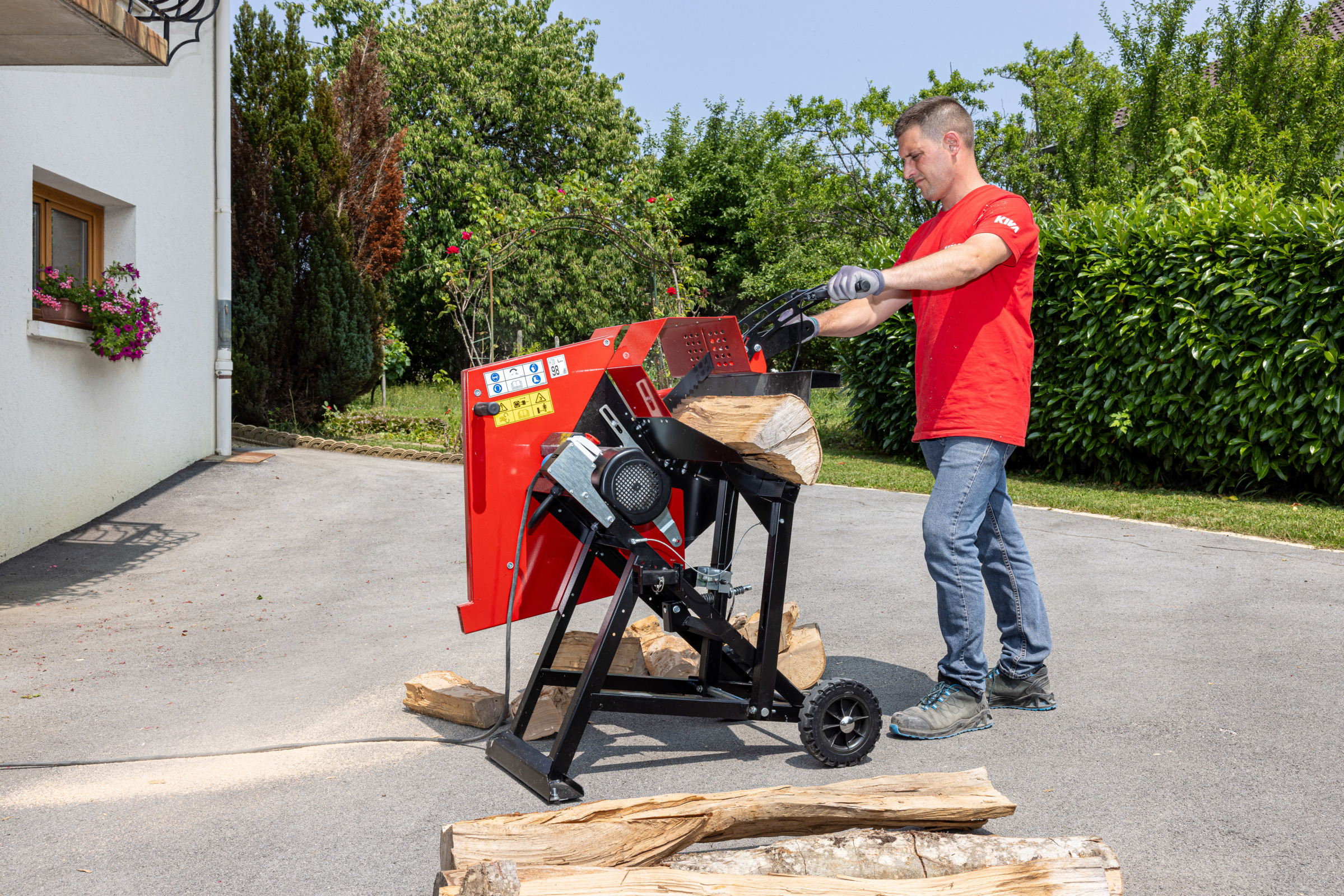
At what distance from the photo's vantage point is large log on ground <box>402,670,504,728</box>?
11.5 ft

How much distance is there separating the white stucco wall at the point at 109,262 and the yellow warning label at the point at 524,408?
199 inches

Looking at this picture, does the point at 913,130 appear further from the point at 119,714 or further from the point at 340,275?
the point at 340,275

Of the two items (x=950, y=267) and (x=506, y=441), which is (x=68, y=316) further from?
(x=950, y=267)

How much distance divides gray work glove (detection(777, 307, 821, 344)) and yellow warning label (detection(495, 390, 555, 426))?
99 centimetres

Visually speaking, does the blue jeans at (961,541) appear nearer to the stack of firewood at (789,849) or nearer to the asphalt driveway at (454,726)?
the asphalt driveway at (454,726)

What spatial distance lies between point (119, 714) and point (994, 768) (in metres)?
3.19

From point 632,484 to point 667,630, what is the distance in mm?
623

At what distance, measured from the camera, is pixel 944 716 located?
11.2 ft

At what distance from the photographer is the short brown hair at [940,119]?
3541 millimetres

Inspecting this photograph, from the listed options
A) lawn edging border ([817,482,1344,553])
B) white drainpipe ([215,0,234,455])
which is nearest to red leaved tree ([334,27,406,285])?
white drainpipe ([215,0,234,455])

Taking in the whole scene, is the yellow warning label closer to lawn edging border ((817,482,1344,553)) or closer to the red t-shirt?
the red t-shirt

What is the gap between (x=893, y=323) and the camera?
39.4 ft

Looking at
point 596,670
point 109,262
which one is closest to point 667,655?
point 596,670

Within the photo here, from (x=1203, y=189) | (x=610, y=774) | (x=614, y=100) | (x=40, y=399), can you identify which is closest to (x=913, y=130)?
(x=610, y=774)
